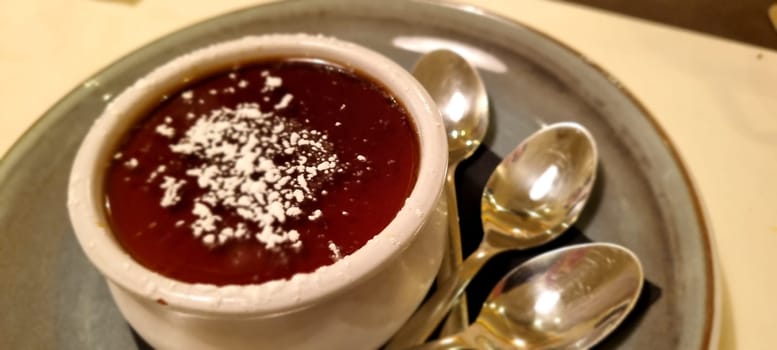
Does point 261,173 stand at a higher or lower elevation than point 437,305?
higher

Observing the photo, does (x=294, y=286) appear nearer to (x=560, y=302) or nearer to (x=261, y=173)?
(x=261, y=173)

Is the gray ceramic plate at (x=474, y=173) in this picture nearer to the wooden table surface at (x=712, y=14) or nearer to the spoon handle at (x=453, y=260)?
the spoon handle at (x=453, y=260)

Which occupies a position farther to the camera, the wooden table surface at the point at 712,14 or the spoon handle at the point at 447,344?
the wooden table surface at the point at 712,14

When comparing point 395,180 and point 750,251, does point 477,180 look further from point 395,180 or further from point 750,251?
point 750,251

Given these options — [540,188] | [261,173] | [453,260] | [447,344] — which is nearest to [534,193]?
[540,188]

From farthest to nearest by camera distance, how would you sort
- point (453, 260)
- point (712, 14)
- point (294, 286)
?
point (712, 14), point (453, 260), point (294, 286)

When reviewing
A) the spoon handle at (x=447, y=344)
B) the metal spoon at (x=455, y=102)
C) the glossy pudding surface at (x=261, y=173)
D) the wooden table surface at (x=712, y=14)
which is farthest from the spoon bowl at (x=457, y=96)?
the wooden table surface at (x=712, y=14)
